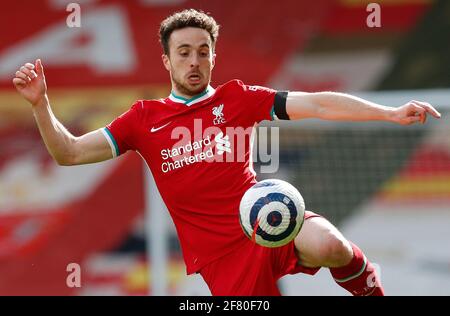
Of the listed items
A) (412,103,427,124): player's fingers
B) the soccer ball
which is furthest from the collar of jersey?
(412,103,427,124): player's fingers

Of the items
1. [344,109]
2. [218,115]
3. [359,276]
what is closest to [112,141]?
[218,115]

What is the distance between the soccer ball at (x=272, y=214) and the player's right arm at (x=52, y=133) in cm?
101

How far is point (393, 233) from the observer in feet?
51.0

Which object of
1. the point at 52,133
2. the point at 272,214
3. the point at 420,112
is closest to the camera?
the point at 272,214

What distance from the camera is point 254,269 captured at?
5586 millimetres

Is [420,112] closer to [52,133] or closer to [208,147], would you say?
[208,147]

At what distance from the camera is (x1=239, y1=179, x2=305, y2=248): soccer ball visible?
5.28 metres

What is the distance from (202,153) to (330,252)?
0.93m

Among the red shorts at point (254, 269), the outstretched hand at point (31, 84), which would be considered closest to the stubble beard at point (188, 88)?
the outstretched hand at point (31, 84)

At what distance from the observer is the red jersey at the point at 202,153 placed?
5691mm

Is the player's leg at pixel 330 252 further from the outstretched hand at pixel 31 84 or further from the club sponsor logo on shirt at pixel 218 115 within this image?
the outstretched hand at pixel 31 84

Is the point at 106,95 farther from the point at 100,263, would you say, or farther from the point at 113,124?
the point at 113,124

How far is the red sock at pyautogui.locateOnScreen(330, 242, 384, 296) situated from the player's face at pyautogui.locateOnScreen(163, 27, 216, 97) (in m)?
1.33
